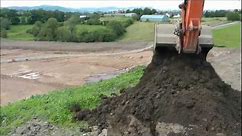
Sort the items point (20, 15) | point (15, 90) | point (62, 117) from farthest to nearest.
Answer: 1. point (20, 15)
2. point (15, 90)
3. point (62, 117)

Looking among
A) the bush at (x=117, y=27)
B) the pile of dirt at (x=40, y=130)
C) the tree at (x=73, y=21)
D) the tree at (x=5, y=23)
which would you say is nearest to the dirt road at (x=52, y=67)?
the bush at (x=117, y=27)

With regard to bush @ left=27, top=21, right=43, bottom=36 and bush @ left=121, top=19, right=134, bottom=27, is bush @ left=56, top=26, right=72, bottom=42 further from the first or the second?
bush @ left=121, top=19, right=134, bottom=27

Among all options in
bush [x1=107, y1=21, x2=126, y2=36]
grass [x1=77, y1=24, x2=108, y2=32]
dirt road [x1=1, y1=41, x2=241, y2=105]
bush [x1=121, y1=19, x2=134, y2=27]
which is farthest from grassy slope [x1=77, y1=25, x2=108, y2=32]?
dirt road [x1=1, y1=41, x2=241, y2=105]

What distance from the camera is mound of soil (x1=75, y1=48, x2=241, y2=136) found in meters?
8.39

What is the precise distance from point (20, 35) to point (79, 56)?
16.8 m

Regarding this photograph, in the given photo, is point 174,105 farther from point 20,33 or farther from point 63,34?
point 20,33

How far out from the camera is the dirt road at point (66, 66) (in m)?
22.7

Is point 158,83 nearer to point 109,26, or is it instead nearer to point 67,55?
point 67,55

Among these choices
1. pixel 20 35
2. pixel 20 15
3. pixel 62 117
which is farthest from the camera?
pixel 20 15

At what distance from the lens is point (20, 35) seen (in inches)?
1948

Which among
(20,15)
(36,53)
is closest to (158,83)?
Result: (36,53)

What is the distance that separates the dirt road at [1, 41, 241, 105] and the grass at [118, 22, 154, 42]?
2.16 meters

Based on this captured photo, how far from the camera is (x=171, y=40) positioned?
9.69 metres

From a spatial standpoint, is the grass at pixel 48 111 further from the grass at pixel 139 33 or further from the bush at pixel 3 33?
the bush at pixel 3 33
